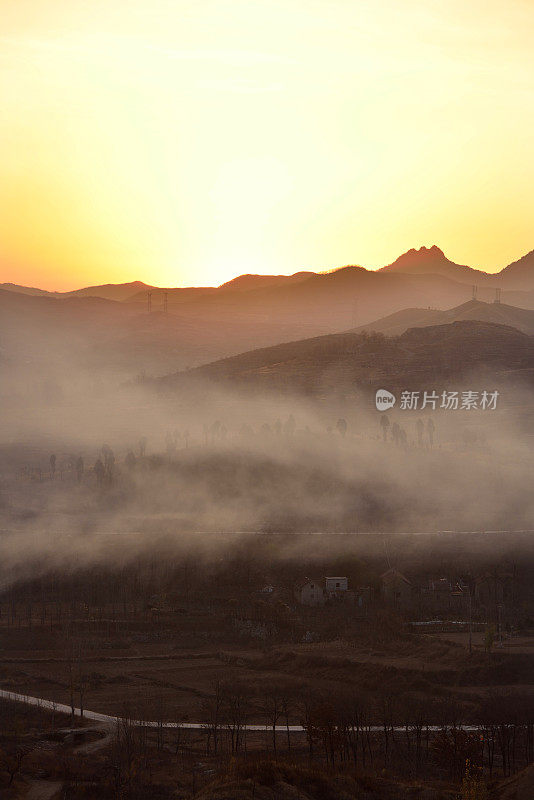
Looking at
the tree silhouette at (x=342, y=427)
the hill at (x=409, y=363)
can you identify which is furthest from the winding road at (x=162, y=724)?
the hill at (x=409, y=363)

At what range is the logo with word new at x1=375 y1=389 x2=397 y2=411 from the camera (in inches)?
6270

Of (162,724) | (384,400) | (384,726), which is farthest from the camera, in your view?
(384,400)

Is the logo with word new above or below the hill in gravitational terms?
below

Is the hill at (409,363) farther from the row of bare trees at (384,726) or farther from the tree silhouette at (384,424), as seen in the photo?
the row of bare trees at (384,726)

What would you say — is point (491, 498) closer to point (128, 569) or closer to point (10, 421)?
point (128, 569)

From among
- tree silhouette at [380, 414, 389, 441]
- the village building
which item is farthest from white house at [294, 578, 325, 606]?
tree silhouette at [380, 414, 389, 441]

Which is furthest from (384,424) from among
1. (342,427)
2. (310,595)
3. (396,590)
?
(310,595)

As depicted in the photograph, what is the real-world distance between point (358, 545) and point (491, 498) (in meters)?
23.2

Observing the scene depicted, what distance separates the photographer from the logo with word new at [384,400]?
159 m

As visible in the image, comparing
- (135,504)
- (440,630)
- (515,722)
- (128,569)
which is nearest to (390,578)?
(440,630)

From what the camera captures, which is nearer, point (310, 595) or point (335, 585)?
point (310, 595)

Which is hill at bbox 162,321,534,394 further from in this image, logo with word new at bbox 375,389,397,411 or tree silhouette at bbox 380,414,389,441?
tree silhouette at bbox 380,414,389,441

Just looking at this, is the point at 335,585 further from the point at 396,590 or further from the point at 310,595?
the point at 396,590

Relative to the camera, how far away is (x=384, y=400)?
163 metres
